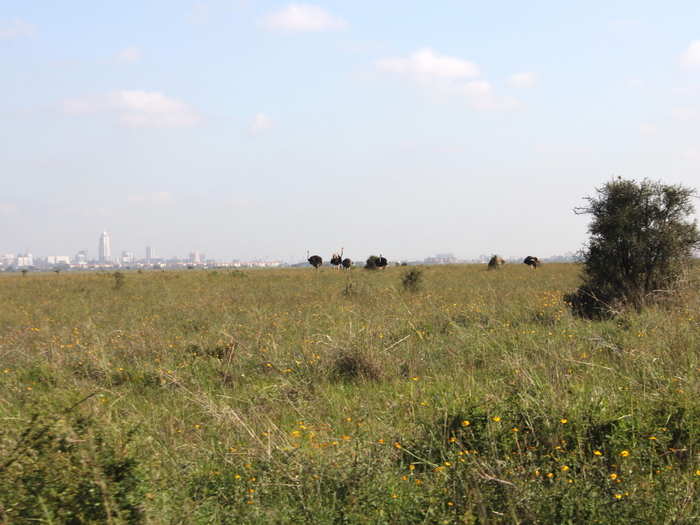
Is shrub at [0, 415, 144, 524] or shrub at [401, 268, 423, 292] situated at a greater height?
shrub at [401, 268, 423, 292]

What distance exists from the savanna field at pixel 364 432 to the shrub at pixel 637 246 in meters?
2.86

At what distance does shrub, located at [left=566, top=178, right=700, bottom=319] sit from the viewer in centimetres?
1042

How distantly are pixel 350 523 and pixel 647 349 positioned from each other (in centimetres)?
501

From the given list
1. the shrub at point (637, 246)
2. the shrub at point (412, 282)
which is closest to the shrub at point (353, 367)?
the shrub at point (637, 246)

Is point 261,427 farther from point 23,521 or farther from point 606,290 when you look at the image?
point 606,290

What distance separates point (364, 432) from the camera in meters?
4.27

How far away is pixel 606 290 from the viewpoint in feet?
34.9

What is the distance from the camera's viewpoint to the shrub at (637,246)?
34.2ft

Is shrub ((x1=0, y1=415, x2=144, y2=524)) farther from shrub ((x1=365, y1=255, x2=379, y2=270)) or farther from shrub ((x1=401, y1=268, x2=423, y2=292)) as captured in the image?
shrub ((x1=365, y1=255, x2=379, y2=270))

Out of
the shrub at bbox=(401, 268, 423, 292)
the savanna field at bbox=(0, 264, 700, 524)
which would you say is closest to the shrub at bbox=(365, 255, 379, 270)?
the shrub at bbox=(401, 268, 423, 292)

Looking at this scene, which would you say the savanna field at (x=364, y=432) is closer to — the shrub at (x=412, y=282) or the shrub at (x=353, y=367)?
the shrub at (x=353, y=367)

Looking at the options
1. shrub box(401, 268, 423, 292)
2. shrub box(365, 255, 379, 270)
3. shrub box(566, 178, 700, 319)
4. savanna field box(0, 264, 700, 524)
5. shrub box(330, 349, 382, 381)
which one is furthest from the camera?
shrub box(365, 255, 379, 270)

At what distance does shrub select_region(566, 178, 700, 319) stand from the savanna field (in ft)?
9.39

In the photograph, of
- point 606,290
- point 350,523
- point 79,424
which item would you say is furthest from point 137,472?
point 606,290
